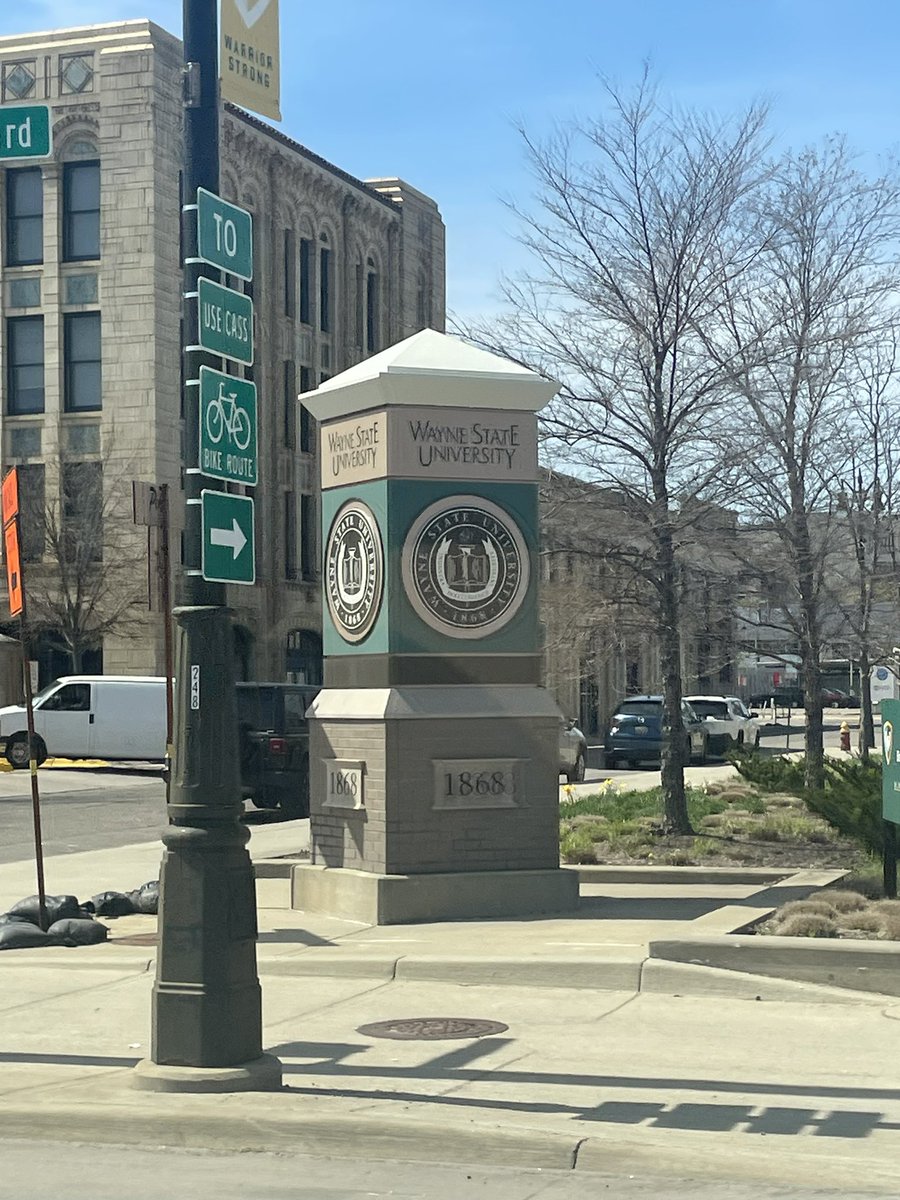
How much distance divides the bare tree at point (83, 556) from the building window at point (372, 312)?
47.2ft

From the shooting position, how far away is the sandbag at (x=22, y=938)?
12.0 meters

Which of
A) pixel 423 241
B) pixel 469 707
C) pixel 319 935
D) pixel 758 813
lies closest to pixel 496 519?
pixel 469 707

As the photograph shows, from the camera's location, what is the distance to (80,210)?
4634 cm

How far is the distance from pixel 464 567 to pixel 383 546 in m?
0.63

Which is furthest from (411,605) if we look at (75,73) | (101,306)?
(75,73)

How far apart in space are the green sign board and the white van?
24890 mm

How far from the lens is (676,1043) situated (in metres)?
8.52

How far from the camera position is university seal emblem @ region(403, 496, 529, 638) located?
40.6ft

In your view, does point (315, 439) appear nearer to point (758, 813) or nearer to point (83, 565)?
point (83, 565)

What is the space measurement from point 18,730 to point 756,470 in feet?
68.0

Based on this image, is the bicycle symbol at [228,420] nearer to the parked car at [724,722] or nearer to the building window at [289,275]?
the parked car at [724,722]

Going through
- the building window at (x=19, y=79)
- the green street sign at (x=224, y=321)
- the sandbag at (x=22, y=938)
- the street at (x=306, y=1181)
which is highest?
the building window at (x=19, y=79)

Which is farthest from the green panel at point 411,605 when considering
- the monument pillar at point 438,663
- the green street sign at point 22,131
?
the green street sign at point 22,131

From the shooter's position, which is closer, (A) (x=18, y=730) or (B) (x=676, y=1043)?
(B) (x=676, y=1043)
